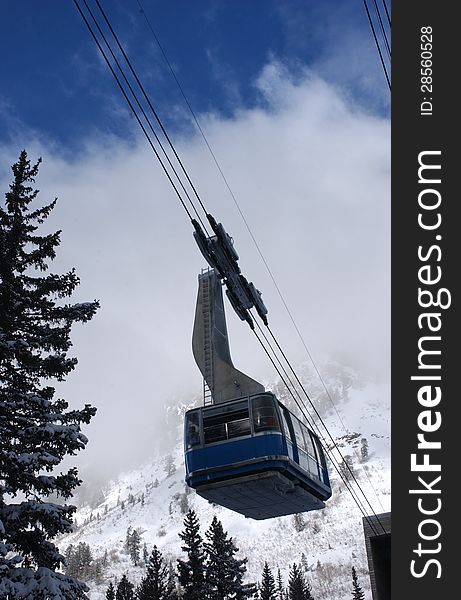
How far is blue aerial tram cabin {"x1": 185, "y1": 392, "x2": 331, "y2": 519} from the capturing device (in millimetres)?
20234

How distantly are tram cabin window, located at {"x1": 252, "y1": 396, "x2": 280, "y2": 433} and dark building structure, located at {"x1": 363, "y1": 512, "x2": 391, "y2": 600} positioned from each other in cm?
977

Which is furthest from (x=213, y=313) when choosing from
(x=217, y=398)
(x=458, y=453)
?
(x=458, y=453)

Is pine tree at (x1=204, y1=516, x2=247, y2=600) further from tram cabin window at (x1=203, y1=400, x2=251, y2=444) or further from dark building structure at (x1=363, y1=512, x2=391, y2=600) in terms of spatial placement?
tram cabin window at (x1=203, y1=400, x2=251, y2=444)

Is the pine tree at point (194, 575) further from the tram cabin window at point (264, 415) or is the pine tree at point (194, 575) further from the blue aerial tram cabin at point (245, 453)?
the tram cabin window at point (264, 415)

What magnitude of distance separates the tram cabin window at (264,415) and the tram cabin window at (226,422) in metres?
0.31

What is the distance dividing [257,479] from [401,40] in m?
15.0

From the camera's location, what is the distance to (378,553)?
26984 mm

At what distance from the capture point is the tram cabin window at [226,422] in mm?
20797

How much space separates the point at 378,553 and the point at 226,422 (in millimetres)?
11800

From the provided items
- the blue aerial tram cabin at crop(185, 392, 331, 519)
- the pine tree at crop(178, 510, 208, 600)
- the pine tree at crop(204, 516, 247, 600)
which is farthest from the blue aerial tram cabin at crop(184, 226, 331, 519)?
the pine tree at crop(204, 516, 247, 600)

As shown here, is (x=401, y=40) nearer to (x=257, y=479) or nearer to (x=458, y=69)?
(x=458, y=69)

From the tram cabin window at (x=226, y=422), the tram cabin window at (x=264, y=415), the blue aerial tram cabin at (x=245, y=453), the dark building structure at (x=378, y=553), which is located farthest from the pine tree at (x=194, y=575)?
the tram cabin window at (x=264, y=415)

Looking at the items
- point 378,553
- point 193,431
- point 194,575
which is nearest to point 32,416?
point 193,431

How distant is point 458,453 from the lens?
760 cm
